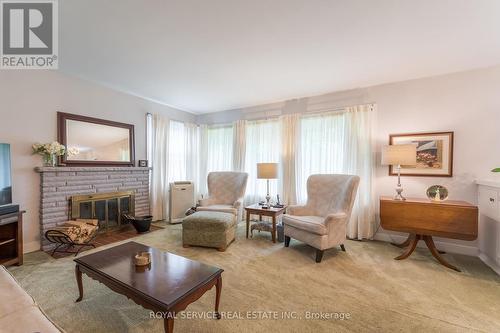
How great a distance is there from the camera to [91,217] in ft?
11.1

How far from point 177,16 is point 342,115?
114 inches

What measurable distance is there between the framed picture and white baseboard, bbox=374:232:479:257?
98 cm

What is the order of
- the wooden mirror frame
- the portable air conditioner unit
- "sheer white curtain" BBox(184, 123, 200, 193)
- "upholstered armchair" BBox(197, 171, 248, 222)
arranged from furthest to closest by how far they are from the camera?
"sheer white curtain" BBox(184, 123, 200, 193) → the portable air conditioner unit → "upholstered armchair" BBox(197, 171, 248, 222) → the wooden mirror frame

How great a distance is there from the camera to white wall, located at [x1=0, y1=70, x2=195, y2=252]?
104 inches

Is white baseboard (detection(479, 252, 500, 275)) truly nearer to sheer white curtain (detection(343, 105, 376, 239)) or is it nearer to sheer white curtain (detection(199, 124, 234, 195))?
sheer white curtain (detection(343, 105, 376, 239))

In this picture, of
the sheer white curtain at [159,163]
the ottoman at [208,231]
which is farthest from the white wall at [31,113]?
the ottoman at [208,231]

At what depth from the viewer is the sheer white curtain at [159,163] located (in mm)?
4312

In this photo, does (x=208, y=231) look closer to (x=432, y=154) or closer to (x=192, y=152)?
(x=192, y=152)

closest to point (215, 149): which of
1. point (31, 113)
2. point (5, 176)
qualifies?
point (31, 113)

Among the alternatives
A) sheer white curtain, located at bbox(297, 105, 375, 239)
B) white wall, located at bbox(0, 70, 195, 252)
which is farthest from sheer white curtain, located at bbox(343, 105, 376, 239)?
white wall, located at bbox(0, 70, 195, 252)

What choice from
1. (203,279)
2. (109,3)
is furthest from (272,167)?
(109,3)

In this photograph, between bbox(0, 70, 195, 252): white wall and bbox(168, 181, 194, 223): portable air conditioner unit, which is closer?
bbox(0, 70, 195, 252): white wall

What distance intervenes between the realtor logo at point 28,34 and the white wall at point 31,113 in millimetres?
216

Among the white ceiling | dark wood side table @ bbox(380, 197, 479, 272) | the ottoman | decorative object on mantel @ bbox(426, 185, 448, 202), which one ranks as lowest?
the ottoman
